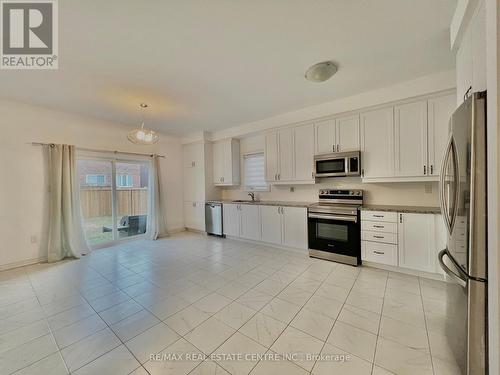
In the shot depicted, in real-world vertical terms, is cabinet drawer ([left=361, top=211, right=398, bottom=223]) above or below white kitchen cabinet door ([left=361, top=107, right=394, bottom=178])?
below

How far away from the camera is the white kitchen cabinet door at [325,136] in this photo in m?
3.61

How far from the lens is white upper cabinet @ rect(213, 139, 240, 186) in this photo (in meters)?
5.14

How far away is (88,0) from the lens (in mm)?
1526

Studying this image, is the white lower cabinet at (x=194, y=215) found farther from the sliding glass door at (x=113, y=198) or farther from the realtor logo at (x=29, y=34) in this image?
the realtor logo at (x=29, y=34)

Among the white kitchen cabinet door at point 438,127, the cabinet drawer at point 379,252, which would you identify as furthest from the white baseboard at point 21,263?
the white kitchen cabinet door at point 438,127

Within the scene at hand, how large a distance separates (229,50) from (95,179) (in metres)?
3.99

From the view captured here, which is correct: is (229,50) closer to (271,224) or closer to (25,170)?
(271,224)

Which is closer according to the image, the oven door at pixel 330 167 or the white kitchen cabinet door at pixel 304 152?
the oven door at pixel 330 167

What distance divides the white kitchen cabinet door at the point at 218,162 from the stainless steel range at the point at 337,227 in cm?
263

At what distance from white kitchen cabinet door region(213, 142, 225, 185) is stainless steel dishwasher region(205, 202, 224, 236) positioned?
Answer: 649 millimetres

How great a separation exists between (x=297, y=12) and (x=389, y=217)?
8.99ft

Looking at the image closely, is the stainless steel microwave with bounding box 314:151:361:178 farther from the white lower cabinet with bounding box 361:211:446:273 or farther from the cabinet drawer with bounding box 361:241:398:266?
the cabinet drawer with bounding box 361:241:398:266

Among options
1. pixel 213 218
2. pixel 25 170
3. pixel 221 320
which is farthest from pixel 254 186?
pixel 25 170

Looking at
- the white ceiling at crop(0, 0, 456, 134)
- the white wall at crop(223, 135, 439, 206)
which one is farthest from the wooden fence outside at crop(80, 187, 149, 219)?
the white wall at crop(223, 135, 439, 206)
